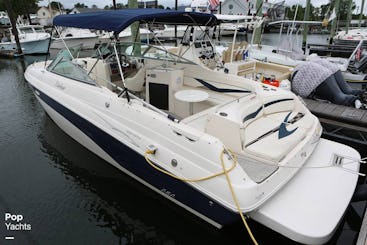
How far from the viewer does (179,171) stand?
105 inches

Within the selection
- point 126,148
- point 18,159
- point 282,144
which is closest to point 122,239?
point 126,148

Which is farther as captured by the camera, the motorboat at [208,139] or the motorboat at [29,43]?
the motorboat at [29,43]

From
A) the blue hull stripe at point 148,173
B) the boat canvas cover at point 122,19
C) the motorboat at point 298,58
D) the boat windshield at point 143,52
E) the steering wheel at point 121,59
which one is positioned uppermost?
the boat canvas cover at point 122,19

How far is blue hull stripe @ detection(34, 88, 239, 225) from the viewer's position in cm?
253

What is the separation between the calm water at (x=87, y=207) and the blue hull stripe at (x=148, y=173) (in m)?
0.46

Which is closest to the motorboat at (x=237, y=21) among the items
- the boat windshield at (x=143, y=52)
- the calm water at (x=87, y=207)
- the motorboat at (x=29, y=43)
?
the boat windshield at (x=143, y=52)

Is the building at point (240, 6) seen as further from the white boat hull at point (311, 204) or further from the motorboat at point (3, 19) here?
the motorboat at point (3, 19)

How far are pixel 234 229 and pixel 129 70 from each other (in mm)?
3222

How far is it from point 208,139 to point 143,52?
2.65 metres

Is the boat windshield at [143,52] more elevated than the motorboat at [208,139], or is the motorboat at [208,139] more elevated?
the boat windshield at [143,52]

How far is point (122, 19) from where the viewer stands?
3.07 metres

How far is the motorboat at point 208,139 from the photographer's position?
239cm

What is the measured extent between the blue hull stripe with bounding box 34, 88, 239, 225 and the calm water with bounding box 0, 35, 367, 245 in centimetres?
46

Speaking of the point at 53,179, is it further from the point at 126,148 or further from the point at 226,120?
the point at 226,120
